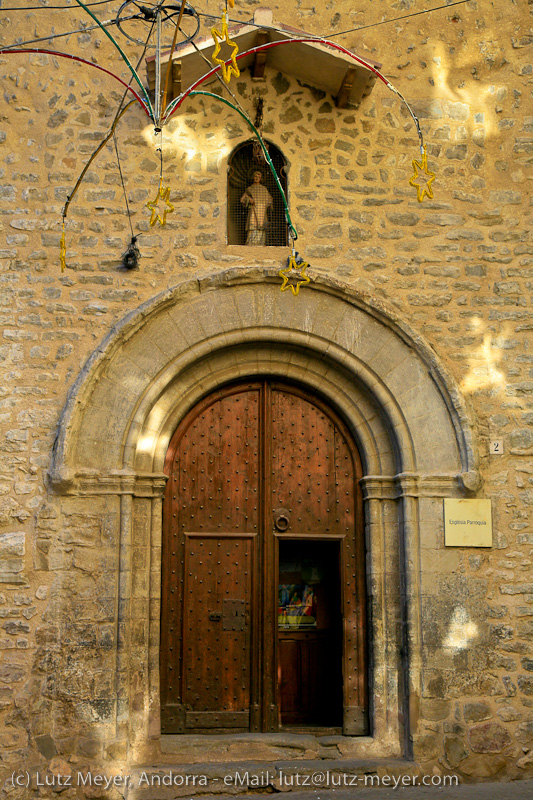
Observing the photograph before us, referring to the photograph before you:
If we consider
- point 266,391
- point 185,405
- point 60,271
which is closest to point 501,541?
point 266,391

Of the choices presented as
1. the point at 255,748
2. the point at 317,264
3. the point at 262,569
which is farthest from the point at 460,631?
the point at 317,264

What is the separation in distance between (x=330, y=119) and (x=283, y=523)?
3132mm

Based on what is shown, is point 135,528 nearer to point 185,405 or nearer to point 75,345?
point 185,405

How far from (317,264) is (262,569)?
231 centimetres

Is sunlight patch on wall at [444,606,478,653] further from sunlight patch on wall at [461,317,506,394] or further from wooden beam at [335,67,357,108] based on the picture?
wooden beam at [335,67,357,108]

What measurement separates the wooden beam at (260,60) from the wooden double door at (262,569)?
2.38 metres

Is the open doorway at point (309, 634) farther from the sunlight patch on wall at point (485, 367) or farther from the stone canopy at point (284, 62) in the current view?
the stone canopy at point (284, 62)

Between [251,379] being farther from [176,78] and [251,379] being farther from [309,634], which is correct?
[176,78]

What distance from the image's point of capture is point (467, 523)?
5.59 m

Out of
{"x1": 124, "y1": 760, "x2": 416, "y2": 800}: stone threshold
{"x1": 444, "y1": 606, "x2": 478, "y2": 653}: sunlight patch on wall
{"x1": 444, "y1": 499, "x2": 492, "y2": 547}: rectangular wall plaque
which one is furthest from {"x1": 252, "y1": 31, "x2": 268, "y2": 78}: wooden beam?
{"x1": 124, "y1": 760, "x2": 416, "y2": 800}: stone threshold

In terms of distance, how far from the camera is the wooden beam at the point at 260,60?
18.7ft

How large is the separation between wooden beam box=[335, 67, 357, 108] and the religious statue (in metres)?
0.83

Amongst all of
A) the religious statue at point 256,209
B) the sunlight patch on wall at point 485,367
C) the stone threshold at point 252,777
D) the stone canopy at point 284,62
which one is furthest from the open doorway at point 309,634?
the stone canopy at point 284,62

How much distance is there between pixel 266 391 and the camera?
241 inches
